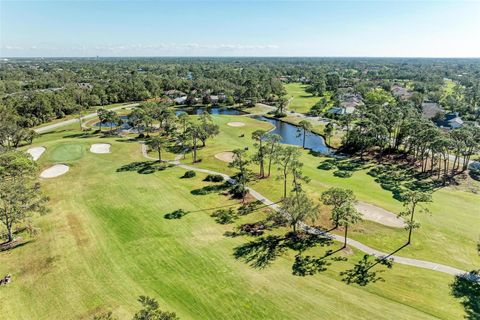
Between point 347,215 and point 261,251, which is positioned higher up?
point 347,215

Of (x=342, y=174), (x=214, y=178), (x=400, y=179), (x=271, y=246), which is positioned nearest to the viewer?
(x=271, y=246)

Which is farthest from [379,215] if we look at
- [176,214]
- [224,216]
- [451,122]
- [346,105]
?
[346,105]

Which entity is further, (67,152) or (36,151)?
(67,152)

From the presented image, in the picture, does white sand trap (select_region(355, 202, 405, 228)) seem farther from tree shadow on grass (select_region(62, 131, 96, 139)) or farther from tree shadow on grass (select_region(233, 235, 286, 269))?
tree shadow on grass (select_region(62, 131, 96, 139))

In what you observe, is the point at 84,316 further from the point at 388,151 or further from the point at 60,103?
the point at 60,103

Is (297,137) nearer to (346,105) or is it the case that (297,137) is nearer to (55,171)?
(346,105)

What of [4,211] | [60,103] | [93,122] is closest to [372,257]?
[4,211]

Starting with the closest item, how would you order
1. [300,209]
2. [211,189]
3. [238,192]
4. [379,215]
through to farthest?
[300,209] → [379,215] → [238,192] → [211,189]
